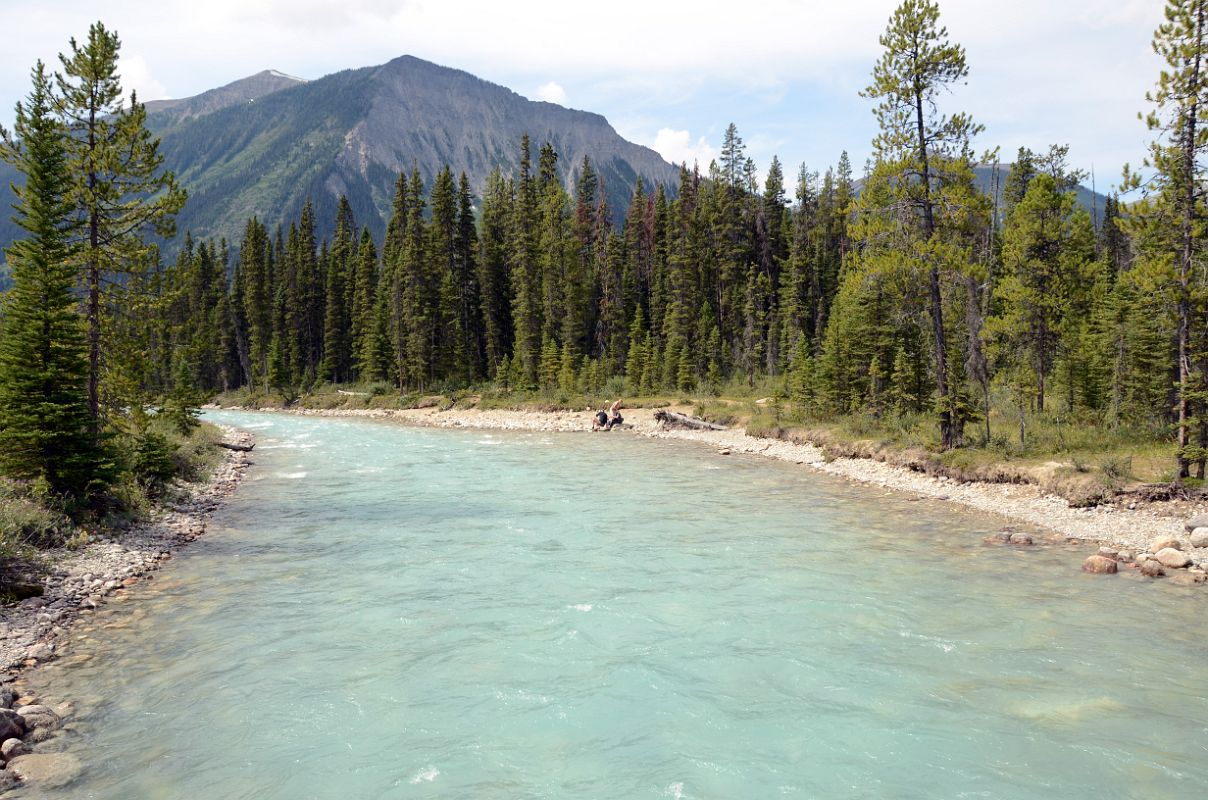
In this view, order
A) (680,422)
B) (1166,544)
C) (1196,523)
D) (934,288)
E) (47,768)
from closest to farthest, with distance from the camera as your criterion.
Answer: (47,768)
(1166,544)
(1196,523)
(934,288)
(680,422)

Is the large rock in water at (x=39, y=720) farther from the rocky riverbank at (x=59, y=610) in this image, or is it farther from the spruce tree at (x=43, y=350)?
the spruce tree at (x=43, y=350)

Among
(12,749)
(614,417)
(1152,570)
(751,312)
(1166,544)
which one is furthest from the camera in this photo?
(751,312)

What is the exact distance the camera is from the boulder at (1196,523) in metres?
15.7

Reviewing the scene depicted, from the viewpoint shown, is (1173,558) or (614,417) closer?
(1173,558)

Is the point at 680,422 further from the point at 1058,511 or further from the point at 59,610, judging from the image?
the point at 59,610

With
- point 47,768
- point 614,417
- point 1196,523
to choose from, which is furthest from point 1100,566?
point 614,417

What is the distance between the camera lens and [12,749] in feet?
24.5

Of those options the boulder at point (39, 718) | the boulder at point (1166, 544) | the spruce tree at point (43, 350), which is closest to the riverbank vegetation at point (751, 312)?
the spruce tree at point (43, 350)

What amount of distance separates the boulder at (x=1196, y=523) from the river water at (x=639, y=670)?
11.6ft

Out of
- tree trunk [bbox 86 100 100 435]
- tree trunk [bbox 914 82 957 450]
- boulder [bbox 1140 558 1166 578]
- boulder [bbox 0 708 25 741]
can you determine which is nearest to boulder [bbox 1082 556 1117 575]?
boulder [bbox 1140 558 1166 578]

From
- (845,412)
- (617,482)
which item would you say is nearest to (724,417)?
(845,412)

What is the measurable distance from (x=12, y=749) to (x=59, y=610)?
16.3 feet

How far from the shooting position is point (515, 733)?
8.29 metres

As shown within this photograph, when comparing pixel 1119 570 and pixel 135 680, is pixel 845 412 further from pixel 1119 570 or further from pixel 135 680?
pixel 135 680
